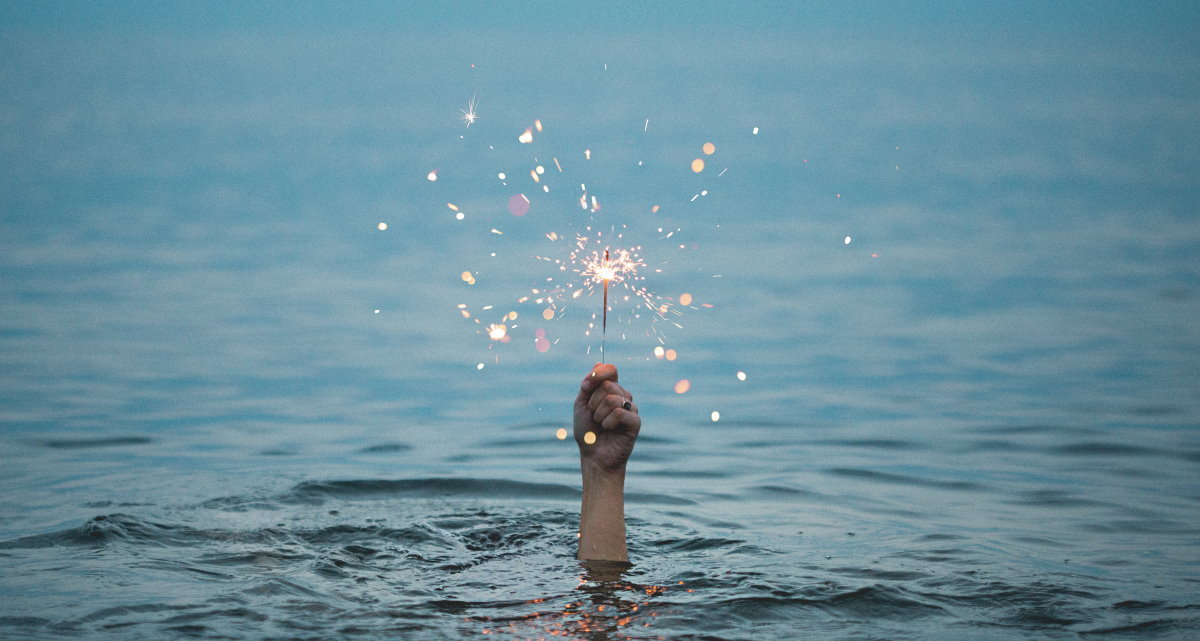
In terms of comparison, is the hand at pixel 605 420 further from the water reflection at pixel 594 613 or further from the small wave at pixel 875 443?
the small wave at pixel 875 443

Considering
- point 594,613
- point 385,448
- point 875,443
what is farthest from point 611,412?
point 875,443

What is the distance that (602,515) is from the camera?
7.30m

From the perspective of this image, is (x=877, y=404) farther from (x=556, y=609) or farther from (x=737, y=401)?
(x=556, y=609)

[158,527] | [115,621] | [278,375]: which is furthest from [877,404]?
[115,621]

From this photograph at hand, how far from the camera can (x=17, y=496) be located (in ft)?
30.6

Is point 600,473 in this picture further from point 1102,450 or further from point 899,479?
point 1102,450

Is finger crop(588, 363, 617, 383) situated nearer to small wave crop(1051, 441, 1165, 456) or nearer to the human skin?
the human skin

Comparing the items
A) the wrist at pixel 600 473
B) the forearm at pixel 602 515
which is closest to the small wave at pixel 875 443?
the forearm at pixel 602 515

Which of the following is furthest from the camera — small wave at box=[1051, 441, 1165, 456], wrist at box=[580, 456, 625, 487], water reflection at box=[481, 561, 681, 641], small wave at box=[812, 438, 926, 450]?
small wave at box=[812, 438, 926, 450]

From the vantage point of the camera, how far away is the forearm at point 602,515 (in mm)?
7188

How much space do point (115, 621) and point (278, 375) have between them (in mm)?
8102

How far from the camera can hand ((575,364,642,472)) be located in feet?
22.9

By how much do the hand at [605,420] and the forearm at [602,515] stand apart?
6 cm

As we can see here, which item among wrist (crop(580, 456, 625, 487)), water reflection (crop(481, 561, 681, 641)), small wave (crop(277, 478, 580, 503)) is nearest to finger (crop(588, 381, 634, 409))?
wrist (crop(580, 456, 625, 487))
